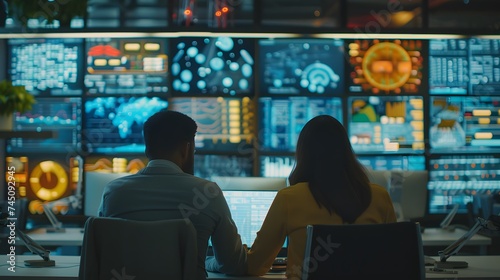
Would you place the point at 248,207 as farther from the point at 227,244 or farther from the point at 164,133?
the point at 164,133

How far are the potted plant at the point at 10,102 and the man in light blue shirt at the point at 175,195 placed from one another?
1.45 m

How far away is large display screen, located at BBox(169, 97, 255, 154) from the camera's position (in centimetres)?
628

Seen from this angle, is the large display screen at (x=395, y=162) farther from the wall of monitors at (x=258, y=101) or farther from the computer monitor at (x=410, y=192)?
the computer monitor at (x=410, y=192)

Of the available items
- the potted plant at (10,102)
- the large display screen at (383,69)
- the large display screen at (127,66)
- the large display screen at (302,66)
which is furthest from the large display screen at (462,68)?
the potted plant at (10,102)

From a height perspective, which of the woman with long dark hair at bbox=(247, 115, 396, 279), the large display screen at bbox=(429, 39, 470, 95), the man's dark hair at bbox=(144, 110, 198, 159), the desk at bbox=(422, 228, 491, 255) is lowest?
the desk at bbox=(422, 228, 491, 255)

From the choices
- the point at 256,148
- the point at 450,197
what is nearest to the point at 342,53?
the point at 256,148

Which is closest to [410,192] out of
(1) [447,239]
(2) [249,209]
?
(1) [447,239]

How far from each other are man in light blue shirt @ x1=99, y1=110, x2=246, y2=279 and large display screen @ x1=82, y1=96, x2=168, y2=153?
354 cm

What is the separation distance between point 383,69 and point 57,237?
319 centimetres

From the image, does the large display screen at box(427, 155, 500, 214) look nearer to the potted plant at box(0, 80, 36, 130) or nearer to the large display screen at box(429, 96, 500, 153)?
the large display screen at box(429, 96, 500, 153)

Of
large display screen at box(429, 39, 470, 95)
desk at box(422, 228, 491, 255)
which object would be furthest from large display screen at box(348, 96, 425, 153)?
desk at box(422, 228, 491, 255)

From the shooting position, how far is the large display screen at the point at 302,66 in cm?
632

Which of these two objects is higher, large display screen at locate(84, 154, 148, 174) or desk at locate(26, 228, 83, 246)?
large display screen at locate(84, 154, 148, 174)

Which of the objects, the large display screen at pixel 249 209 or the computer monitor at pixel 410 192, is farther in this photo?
the computer monitor at pixel 410 192
